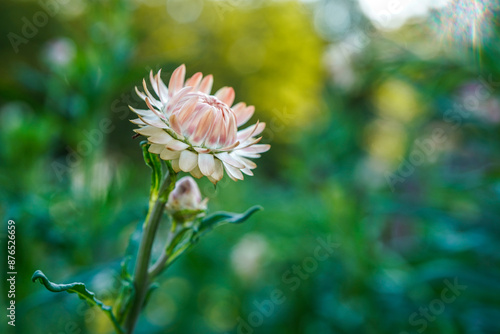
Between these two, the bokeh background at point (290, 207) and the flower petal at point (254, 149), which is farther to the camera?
the bokeh background at point (290, 207)

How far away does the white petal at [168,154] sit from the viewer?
578 millimetres

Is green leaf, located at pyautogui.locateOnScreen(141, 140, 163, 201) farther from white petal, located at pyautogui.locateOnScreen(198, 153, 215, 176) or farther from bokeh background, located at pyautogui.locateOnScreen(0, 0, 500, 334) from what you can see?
bokeh background, located at pyautogui.locateOnScreen(0, 0, 500, 334)

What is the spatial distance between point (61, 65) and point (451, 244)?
1641 millimetres

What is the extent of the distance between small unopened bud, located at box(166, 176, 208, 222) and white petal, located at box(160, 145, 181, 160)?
118 millimetres

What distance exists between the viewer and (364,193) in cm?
→ 246

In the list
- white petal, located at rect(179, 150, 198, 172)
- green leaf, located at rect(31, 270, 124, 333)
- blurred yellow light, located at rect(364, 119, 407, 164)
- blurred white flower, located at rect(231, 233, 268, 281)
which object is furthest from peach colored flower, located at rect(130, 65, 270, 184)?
blurred yellow light, located at rect(364, 119, 407, 164)

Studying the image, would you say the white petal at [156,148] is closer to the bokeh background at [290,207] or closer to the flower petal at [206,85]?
the flower petal at [206,85]

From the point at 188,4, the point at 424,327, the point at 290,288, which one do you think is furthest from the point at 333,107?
the point at 188,4

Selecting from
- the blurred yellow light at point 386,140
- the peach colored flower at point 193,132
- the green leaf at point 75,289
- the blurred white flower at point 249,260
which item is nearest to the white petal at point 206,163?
the peach colored flower at point 193,132

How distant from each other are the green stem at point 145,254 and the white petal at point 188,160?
4 cm

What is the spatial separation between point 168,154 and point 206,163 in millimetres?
56

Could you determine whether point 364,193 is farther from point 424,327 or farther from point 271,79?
point 271,79

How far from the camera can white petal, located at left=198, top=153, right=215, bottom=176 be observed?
0.59 metres

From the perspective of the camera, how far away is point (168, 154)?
1.92 ft
